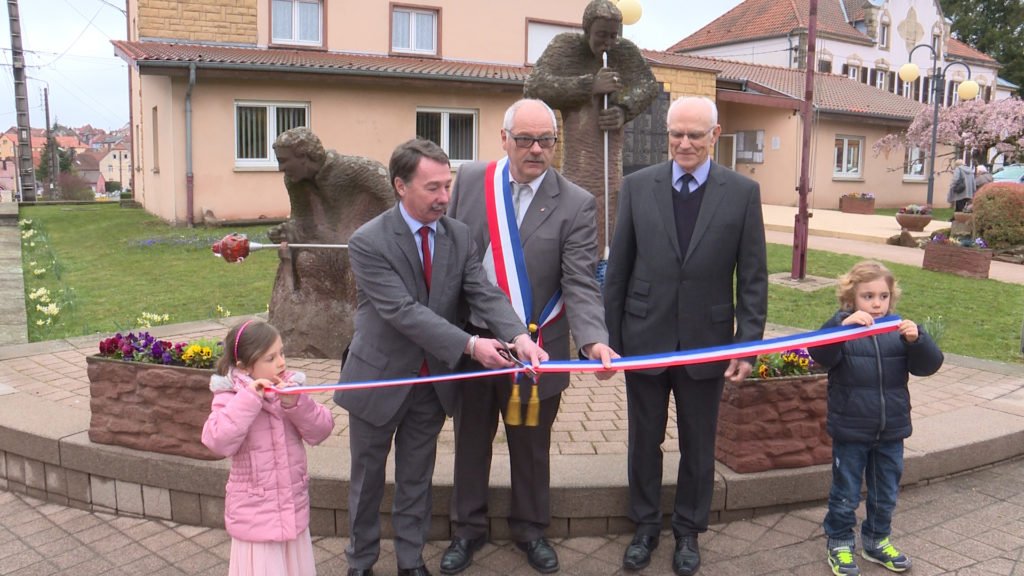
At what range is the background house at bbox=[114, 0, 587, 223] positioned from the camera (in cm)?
1850

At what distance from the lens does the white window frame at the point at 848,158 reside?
2980 cm

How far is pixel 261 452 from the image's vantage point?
3283mm

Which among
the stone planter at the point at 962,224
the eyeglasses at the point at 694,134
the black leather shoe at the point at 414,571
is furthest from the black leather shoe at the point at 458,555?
the stone planter at the point at 962,224

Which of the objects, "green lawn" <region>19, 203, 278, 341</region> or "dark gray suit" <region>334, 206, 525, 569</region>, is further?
"green lawn" <region>19, 203, 278, 341</region>

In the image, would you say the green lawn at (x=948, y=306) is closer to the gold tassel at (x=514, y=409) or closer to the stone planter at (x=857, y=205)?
the gold tassel at (x=514, y=409)

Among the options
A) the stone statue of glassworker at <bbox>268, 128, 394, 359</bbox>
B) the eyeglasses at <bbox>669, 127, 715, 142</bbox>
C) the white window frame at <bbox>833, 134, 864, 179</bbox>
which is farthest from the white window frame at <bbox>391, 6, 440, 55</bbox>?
the eyeglasses at <bbox>669, 127, 715, 142</bbox>

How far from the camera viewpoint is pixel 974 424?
17.4 ft

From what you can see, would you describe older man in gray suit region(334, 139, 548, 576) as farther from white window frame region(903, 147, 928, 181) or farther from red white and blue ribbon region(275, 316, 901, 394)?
white window frame region(903, 147, 928, 181)

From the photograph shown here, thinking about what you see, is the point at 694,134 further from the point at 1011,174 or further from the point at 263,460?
the point at 1011,174

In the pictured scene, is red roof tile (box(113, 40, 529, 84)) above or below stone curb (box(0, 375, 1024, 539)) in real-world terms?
above

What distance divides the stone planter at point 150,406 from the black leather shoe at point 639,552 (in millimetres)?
2097

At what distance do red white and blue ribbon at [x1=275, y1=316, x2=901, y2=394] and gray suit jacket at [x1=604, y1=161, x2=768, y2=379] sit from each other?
6.4 inches

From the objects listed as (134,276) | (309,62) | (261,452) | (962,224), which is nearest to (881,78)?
(962,224)

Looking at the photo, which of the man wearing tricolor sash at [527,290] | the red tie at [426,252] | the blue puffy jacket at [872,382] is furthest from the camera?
the blue puffy jacket at [872,382]
